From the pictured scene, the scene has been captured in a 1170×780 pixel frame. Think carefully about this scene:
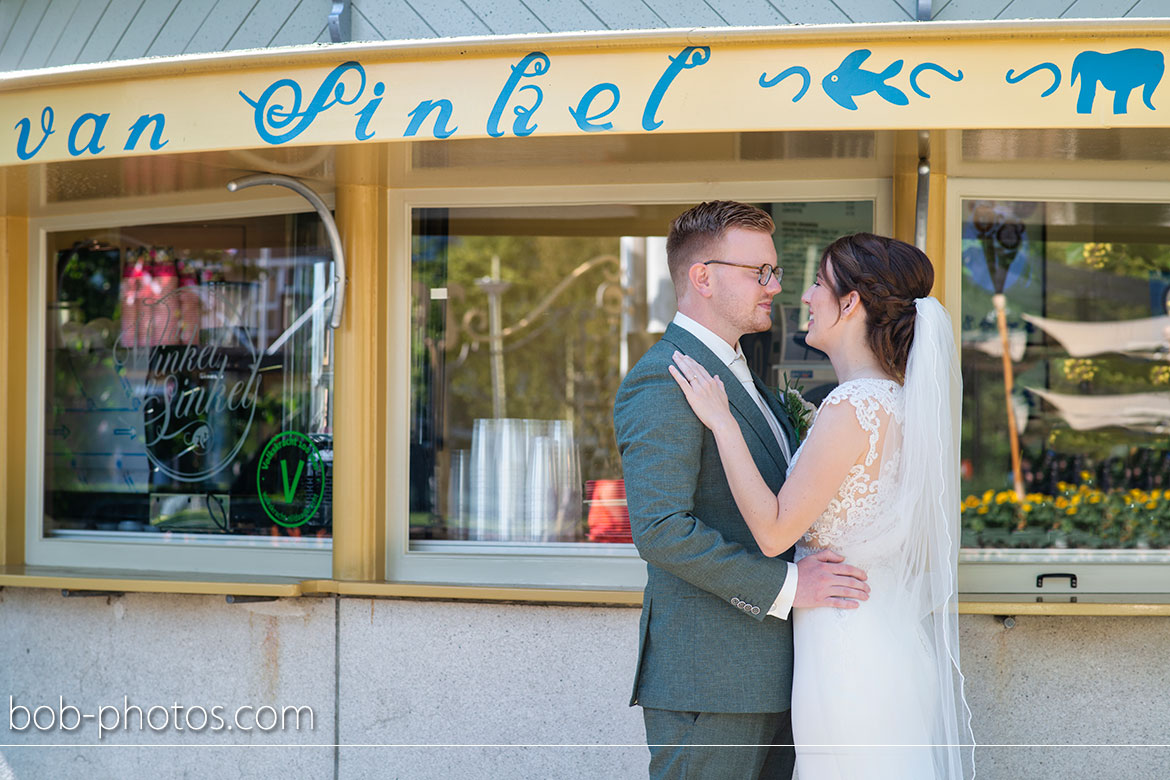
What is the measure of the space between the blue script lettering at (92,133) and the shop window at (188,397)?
1254mm

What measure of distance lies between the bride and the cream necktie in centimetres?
16

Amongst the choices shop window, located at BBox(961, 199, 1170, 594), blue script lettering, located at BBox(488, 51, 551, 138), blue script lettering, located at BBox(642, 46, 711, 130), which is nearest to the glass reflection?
blue script lettering, located at BBox(488, 51, 551, 138)

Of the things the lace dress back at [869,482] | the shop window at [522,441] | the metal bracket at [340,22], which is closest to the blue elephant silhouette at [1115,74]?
the lace dress back at [869,482]

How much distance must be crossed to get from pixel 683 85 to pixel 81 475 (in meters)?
3.53

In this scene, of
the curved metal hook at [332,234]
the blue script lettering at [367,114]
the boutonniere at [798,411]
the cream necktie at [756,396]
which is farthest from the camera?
the curved metal hook at [332,234]

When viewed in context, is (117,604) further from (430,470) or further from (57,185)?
(57,185)

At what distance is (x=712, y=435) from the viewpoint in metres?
2.68

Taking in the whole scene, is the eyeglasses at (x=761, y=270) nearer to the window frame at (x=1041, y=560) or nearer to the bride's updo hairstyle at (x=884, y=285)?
the bride's updo hairstyle at (x=884, y=285)

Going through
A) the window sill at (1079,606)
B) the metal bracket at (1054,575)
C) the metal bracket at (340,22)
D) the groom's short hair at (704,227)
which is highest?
the metal bracket at (340,22)

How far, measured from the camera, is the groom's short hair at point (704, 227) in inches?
110

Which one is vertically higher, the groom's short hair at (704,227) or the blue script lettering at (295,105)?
the blue script lettering at (295,105)

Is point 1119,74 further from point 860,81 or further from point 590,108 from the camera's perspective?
point 590,108

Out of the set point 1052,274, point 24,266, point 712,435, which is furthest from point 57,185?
point 1052,274

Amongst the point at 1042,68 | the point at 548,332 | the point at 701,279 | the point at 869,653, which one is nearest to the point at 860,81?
the point at 1042,68
